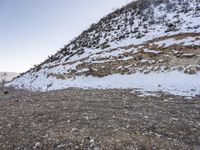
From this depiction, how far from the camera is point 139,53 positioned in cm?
3341

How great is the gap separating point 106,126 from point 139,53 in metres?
21.9

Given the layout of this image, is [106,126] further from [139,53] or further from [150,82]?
[139,53]

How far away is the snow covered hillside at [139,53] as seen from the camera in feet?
85.5

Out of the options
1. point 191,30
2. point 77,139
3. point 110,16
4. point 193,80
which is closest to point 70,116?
point 77,139

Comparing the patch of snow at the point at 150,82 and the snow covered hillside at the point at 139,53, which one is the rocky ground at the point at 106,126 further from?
the snow covered hillside at the point at 139,53

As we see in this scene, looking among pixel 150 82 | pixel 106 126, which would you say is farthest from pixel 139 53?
pixel 106 126

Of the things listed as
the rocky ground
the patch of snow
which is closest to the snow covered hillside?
the patch of snow

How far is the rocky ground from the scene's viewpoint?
412 inches

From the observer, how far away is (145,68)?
2925 centimetres

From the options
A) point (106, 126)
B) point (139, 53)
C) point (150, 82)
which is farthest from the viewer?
point (139, 53)

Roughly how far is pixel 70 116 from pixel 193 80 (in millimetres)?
11685

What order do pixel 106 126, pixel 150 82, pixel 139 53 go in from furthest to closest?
1. pixel 139 53
2. pixel 150 82
3. pixel 106 126

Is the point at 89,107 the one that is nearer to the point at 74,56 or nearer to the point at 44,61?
the point at 74,56

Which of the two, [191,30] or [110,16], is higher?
[110,16]
